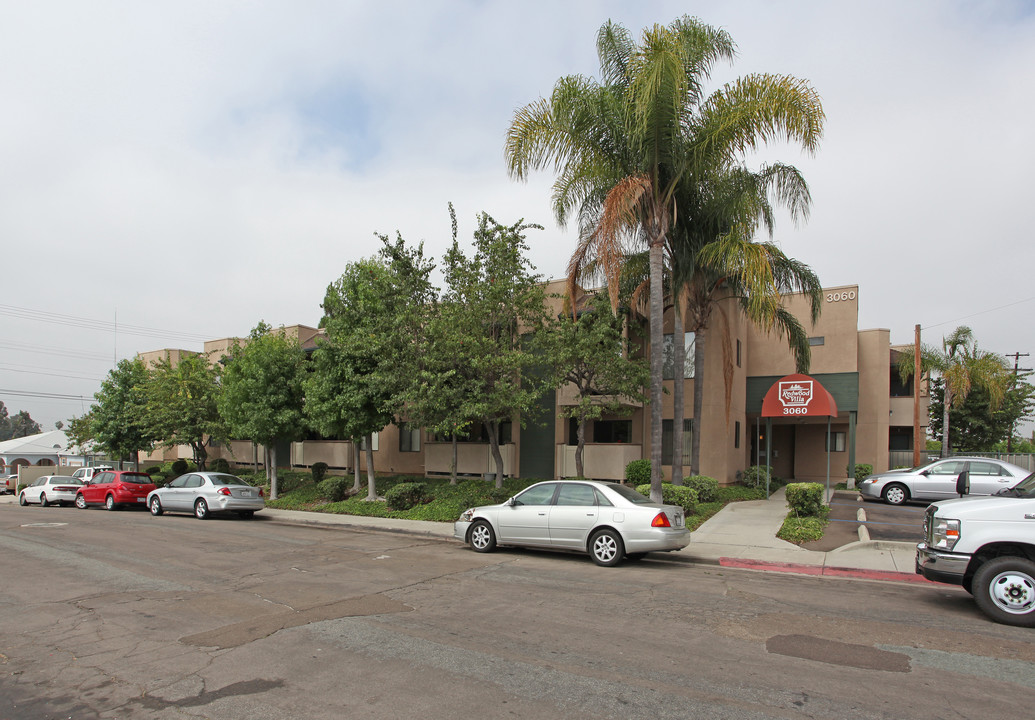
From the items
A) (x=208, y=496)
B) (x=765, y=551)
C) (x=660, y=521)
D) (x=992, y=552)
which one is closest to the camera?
(x=992, y=552)

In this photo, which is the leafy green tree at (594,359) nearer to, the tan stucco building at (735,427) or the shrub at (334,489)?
the tan stucco building at (735,427)

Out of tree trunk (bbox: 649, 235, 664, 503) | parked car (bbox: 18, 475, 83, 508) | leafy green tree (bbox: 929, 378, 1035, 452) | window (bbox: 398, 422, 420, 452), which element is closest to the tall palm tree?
tree trunk (bbox: 649, 235, 664, 503)

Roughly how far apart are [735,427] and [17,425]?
15075 cm

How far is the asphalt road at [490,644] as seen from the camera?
4941 millimetres

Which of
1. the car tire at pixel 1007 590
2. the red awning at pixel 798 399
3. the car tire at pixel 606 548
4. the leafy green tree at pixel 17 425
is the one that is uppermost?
the red awning at pixel 798 399

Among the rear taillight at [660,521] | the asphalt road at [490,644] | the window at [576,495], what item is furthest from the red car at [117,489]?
the rear taillight at [660,521]

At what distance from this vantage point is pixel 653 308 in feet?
47.7

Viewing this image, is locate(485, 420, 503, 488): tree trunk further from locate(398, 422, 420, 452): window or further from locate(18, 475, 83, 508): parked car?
locate(18, 475, 83, 508): parked car

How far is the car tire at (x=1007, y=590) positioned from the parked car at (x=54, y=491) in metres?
28.6

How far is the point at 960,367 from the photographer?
29.1 metres

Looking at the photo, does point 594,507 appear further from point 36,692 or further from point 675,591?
point 36,692

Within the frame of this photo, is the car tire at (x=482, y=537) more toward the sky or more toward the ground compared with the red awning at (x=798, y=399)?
more toward the ground

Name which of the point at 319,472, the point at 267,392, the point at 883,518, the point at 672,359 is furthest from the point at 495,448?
the point at 883,518

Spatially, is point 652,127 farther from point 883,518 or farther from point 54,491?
point 54,491
